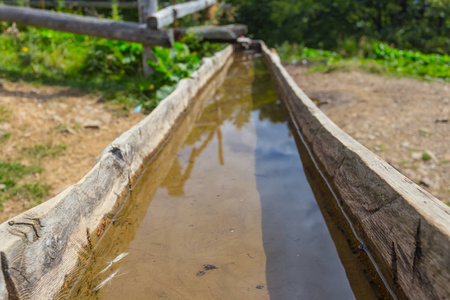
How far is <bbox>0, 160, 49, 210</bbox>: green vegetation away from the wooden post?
2.90 meters

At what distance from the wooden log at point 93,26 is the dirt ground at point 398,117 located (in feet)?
8.51

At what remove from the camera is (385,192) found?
179cm

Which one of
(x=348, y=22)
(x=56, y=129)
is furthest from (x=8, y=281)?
(x=348, y=22)

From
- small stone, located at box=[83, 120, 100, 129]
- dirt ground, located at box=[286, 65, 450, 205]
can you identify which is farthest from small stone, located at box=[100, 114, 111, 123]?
dirt ground, located at box=[286, 65, 450, 205]

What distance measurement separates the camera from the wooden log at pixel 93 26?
5074 mm

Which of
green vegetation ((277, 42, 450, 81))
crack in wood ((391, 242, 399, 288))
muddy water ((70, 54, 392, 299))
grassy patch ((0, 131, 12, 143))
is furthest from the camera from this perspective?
green vegetation ((277, 42, 450, 81))

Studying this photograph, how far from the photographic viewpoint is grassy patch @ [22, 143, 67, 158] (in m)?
3.21

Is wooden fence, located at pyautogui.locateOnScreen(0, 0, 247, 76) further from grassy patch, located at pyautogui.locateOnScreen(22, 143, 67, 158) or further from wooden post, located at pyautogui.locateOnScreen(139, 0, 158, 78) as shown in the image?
grassy patch, located at pyautogui.locateOnScreen(22, 143, 67, 158)

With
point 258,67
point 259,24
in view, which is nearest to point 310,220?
point 258,67

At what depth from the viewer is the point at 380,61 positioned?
8.64 metres

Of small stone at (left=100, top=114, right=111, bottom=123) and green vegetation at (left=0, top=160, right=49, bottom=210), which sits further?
small stone at (left=100, top=114, right=111, bottom=123)

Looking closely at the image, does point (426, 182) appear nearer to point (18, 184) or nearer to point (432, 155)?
point (432, 155)

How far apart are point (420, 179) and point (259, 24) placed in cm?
1169

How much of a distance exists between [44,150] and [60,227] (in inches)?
71.5
